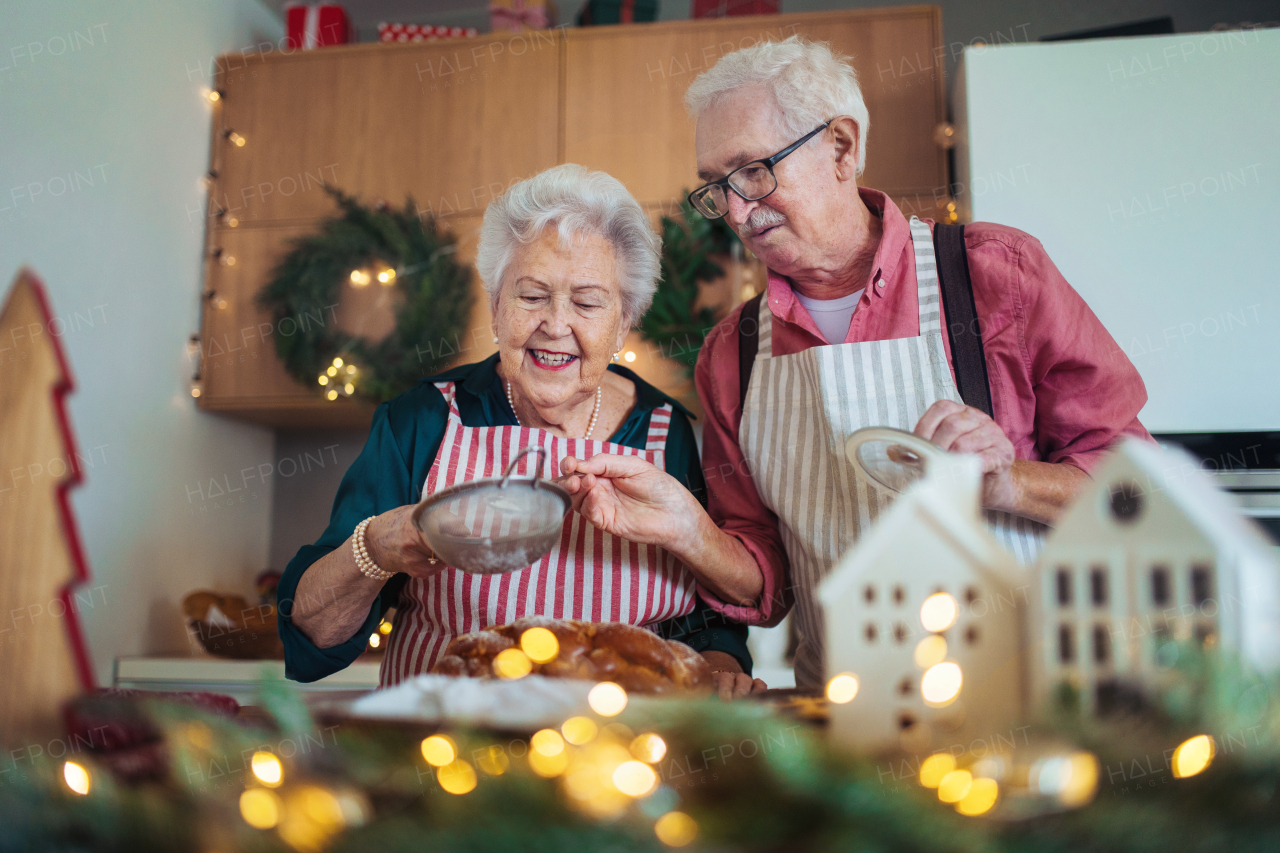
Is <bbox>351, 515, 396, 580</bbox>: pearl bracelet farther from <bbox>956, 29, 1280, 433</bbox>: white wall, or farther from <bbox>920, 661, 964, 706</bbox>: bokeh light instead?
<bbox>956, 29, 1280, 433</bbox>: white wall

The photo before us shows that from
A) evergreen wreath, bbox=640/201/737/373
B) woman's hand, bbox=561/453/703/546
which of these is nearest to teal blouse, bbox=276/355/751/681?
woman's hand, bbox=561/453/703/546

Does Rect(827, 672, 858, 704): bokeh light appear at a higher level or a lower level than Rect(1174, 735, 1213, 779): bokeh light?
higher

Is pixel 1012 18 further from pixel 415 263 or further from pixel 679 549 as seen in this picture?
pixel 679 549

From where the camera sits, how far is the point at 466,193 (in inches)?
102

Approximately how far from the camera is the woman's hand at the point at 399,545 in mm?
997

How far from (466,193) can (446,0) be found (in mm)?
1053

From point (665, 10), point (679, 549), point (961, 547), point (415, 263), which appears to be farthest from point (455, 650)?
point (665, 10)

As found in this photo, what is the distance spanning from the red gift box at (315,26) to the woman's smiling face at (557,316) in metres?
2.09

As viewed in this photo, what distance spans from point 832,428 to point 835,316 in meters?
0.19

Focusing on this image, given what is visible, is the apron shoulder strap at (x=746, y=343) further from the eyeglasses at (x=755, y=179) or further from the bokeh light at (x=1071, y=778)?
the bokeh light at (x=1071, y=778)

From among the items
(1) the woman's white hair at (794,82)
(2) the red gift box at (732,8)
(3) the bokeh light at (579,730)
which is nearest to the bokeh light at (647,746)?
(3) the bokeh light at (579,730)

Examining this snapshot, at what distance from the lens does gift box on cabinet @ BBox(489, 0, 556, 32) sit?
2703mm

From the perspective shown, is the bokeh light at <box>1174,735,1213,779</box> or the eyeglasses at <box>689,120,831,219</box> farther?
the eyeglasses at <box>689,120,831,219</box>

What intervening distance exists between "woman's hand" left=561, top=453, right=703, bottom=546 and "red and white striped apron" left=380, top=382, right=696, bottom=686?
0.52ft
